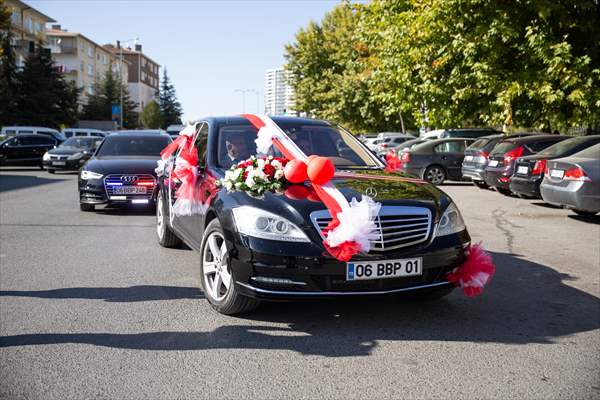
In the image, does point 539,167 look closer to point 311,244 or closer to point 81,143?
point 311,244

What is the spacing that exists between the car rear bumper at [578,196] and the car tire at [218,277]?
7444 millimetres

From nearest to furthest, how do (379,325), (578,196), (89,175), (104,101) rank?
(379,325)
(578,196)
(89,175)
(104,101)

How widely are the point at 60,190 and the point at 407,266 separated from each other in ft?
46.9

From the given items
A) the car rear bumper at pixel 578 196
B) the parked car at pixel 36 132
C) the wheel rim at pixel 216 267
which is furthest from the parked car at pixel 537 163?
the parked car at pixel 36 132

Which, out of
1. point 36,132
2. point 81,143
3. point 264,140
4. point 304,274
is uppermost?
point 36,132

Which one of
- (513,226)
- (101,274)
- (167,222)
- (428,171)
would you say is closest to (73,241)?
(167,222)

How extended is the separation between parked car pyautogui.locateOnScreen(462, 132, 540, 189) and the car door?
12.1 metres

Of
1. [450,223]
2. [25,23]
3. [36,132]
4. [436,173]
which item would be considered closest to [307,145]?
[450,223]

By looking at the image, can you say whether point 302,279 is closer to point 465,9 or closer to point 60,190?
point 60,190

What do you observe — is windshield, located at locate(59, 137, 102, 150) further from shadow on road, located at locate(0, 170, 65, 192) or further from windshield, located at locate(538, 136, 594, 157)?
windshield, located at locate(538, 136, 594, 157)

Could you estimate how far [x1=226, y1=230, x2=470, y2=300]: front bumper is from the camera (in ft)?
14.3

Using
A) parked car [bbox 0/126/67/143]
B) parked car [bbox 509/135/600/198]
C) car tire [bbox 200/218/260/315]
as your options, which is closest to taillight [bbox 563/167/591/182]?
parked car [bbox 509/135/600/198]

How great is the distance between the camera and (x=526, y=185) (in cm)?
1400

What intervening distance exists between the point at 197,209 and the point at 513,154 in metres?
11.7
